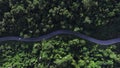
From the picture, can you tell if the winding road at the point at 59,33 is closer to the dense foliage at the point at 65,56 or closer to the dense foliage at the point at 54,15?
the dense foliage at the point at 54,15

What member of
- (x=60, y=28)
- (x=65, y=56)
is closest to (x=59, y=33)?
(x=60, y=28)

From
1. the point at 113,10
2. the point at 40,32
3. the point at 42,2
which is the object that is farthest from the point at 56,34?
the point at 113,10

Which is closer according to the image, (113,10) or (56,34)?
(113,10)

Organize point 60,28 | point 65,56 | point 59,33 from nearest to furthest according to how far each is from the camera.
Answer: point 65,56, point 60,28, point 59,33

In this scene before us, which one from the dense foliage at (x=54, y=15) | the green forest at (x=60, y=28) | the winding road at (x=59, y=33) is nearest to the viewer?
the dense foliage at (x=54, y=15)

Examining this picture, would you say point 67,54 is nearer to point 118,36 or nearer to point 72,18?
point 72,18

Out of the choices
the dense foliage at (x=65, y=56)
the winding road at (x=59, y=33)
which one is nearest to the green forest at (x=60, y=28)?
the dense foliage at (x=65, y=56)

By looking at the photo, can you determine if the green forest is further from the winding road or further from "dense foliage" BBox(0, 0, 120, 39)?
the winding road

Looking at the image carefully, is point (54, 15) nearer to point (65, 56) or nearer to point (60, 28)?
point (60, 28)
